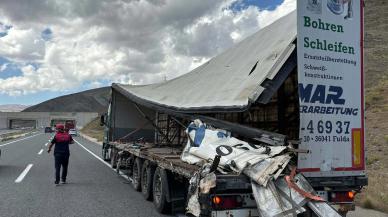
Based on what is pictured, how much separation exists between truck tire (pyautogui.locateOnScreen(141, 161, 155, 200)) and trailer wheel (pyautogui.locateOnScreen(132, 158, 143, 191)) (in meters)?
0.40

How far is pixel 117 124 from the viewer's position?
50.1ft

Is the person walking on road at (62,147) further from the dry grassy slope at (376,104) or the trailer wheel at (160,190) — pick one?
the dry grassy slope at (376,104)

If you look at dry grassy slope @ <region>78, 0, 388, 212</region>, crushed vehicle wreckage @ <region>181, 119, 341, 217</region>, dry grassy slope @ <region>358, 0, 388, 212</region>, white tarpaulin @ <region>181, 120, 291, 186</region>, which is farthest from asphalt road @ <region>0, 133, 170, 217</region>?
dry grassy slope @ <region>78, 0, 388, 212</region>

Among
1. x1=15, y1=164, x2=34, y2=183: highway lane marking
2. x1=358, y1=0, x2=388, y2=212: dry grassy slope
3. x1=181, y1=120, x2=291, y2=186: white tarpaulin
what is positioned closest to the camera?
x1=181, y1=120, x2=291, y2=186: white tarpaulin

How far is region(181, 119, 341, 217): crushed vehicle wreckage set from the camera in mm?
5035

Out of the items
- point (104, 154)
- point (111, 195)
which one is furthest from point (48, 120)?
point (111, 195)

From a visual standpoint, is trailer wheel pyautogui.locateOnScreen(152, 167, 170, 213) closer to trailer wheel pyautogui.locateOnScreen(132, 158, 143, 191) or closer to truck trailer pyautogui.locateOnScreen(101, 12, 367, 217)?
truck trailer pyautogui.locateOnScreen(101, 12, 367, 217)

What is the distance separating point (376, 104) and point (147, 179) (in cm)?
2031

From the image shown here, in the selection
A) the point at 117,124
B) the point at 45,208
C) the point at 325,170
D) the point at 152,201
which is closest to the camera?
the point at 325,170

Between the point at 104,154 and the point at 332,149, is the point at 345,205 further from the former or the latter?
the point at 104,154

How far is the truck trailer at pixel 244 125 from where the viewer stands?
5.56m

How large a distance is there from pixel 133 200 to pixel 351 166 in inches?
194

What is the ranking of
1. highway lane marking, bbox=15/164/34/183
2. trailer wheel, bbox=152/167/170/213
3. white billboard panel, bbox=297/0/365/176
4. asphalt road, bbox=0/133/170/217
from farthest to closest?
highway lane marking, bbox=15/164/34/183, asphalt road, bbox=0/133/170/217, trailer wheel, bbox=152/167/170/213, white billboard panel, bbox=297/0/365/176

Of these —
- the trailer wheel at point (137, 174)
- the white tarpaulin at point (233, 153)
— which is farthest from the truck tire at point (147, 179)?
the white tarpaulin at point (233, 153)
